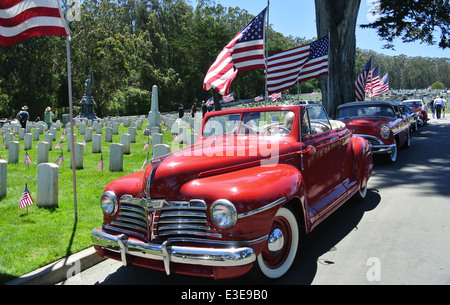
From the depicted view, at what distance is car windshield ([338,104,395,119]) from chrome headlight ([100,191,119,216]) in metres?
8.47

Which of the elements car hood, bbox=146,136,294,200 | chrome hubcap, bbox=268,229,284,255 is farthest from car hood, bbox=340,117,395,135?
chrome hubcap, bbox=268,229,284,255

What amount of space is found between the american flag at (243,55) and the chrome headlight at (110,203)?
4.71m

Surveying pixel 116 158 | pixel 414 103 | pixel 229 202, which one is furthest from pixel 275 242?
pixel 414 103

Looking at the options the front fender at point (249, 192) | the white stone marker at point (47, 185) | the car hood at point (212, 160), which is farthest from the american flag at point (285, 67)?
the front fender at point (249, 192)

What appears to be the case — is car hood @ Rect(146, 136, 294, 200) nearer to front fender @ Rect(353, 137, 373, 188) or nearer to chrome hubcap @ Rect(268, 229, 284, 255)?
chrome hubcap @ Rect(268, 229, 284, 255)

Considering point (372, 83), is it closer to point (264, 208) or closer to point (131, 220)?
point (264, 208)

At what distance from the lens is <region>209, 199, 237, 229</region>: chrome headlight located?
9.61 ft

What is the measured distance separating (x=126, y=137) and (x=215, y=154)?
364 inches

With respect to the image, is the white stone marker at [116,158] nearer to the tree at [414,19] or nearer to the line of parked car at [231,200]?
the line of parked car at [231,200]

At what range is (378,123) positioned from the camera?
9.44 m

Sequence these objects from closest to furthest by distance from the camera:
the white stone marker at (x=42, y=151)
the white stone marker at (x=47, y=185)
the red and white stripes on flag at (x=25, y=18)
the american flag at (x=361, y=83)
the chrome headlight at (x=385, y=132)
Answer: the red and white stripes on flag at (x=25, y=18) → the white stone marker at (x=47, y=185) → the chrome headlight at (x=385, y=132) → the white stone marker at (x=42, y=151) → the american flag at (x=361, y=83)

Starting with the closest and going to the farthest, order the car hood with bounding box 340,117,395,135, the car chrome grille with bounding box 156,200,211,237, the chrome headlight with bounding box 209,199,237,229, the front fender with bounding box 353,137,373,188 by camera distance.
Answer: the chrome headlight with bounding box 209,199,237,229, the car chrome grille with bounding box 156,200,211,237, the front fender with bounding box 353,137,373,188, the car hood with bounding box 340,117,395,135

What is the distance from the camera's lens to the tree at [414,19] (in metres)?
19.5

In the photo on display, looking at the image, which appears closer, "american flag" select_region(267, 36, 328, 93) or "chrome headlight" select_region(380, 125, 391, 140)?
"chrome headlight" select_region(380, 125, 391, 140)
